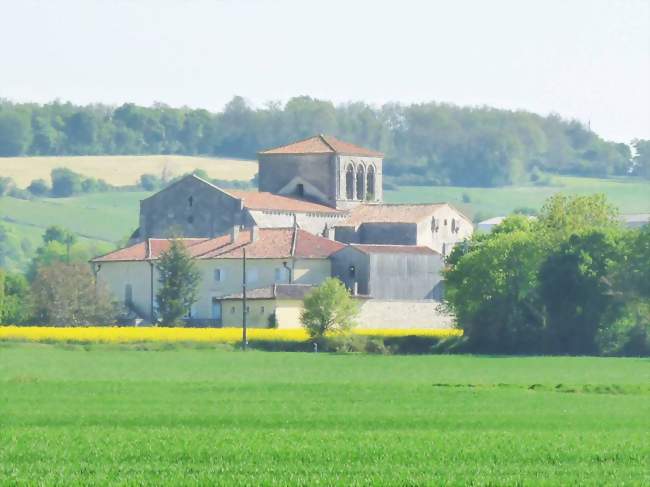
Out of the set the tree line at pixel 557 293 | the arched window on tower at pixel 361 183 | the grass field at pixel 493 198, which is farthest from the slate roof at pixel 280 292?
the grass field at pixel 493 198

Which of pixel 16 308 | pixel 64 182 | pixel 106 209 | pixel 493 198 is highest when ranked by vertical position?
pixel 64 182

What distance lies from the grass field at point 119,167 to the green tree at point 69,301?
281 ft

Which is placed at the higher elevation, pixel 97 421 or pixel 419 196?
pixel 419 196

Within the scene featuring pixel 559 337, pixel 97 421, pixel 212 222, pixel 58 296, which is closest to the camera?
pixel 97 421

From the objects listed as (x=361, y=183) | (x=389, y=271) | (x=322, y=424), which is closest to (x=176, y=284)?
(x=389, y=271)

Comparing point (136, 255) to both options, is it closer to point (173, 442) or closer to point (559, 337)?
point (559, 337)

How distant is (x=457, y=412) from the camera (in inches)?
1692

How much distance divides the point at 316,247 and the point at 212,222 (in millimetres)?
10841

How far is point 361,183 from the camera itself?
392ft

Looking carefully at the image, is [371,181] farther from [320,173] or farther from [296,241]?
[296,241]

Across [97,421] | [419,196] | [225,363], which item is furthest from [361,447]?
[419,196]

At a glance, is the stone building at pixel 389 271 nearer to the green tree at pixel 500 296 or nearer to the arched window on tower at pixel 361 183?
the green tree at pixel 500 296

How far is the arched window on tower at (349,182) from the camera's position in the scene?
117875mm

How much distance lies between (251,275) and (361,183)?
20.7m
